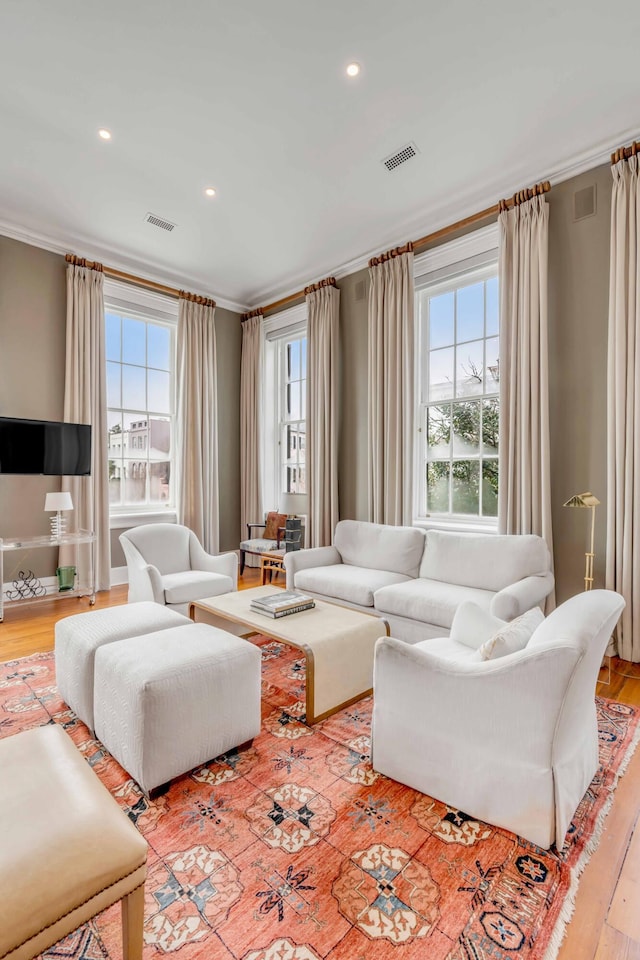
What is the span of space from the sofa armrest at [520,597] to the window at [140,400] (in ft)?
13.2

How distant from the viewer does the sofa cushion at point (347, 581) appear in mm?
3322

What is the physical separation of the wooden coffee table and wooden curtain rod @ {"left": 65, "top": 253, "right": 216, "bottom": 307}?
3807mm

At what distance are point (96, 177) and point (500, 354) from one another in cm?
336

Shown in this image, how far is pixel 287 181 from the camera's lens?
11.6 ft

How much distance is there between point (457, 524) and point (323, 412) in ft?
6.00

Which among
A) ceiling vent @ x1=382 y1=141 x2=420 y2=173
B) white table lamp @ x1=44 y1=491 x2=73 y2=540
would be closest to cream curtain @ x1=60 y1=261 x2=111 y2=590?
white table lamp @ x1=44 y1=491 x2=73 y2=540

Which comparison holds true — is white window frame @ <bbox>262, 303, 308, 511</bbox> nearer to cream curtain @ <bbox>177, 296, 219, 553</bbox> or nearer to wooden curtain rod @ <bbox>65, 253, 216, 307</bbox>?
cream curtain @ <bbox>177, 296, 219, 553</bbox>

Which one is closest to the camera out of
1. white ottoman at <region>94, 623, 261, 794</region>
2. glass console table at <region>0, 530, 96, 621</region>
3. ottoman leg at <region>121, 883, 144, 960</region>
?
ottoman leg at <region>121, 883, 144, 960</region>

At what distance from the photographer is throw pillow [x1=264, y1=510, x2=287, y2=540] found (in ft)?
16.9

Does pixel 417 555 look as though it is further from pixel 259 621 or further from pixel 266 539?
pixel 266 539

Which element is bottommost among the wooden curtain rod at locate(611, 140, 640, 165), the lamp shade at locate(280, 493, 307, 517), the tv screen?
the lamp shade at locate(280, 493, 307, 517)

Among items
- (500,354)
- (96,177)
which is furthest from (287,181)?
(500,354)

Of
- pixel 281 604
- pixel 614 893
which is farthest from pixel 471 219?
pixel 614 893

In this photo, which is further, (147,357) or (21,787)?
(147,357)
